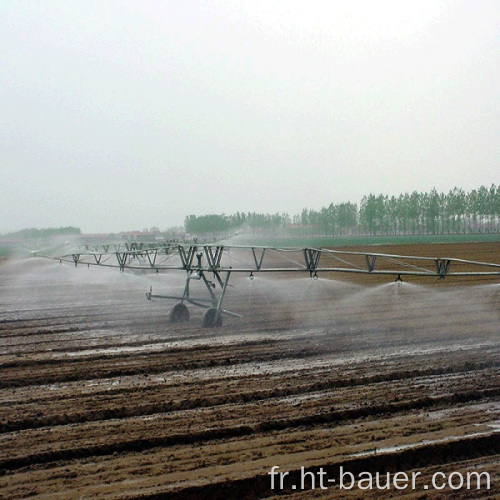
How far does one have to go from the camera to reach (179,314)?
45.4 ft

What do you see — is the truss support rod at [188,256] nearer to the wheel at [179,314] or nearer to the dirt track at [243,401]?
the wheel at [179,314]

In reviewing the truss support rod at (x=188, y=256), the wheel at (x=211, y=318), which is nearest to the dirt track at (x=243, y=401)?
the wheel at (x=211, y=318)

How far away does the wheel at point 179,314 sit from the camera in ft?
45.2

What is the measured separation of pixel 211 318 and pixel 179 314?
4.39 feet

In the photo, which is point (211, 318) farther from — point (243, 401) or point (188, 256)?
point (243, 401)

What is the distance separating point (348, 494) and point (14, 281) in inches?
1105

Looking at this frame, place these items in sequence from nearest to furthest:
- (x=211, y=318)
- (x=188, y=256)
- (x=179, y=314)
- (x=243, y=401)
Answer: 1. (x=243, y=401)
2. (x=211, y=318)
3. (x=179, y=314)
4. (x=188, y=256)

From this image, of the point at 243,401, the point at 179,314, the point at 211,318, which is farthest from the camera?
the point at 179,314

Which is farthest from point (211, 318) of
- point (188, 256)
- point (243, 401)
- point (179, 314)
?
point (243, 401)

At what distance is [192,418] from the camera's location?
6.44 meters

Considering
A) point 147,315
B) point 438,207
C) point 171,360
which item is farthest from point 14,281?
point 438,207

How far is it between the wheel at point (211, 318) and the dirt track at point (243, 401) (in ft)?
0.75

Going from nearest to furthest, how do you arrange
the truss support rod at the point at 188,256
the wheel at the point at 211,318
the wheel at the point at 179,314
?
the wheel at the point at 211,318, the wheel at the point at 179,314, the truss support rod at the point at 188,256

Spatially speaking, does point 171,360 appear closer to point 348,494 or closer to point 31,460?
point 31,460
